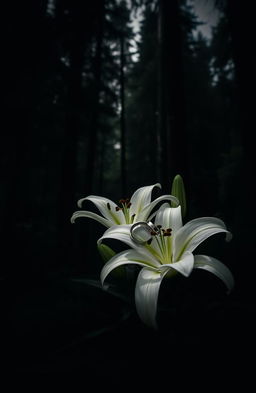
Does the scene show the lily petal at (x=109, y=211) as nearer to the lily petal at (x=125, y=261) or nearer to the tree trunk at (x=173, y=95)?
the lily petal at (x=125, y=261)

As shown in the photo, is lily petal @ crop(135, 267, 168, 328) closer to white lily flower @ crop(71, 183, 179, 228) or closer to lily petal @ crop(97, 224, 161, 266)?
lily petal @ crop(97, 224, 161, 266)

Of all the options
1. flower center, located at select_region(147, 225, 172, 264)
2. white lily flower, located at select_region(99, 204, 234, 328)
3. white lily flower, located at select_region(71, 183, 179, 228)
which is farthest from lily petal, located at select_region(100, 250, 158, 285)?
white lily flower, located at select_region(71, 183, 179, 228)

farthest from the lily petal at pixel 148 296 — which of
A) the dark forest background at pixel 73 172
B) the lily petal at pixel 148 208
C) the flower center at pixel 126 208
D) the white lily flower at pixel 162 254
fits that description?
the flower center at pixel 126 208

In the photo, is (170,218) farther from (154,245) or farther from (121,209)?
(121,209)

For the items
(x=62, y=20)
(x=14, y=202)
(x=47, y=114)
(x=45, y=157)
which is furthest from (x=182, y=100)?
(x=45, y=157)

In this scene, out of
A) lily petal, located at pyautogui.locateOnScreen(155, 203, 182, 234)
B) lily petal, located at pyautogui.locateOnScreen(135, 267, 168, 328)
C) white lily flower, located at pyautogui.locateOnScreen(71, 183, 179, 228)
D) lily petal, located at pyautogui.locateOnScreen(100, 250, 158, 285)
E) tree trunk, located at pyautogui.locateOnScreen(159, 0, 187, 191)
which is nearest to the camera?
lily petal, located at pyautogui.locateOnScreen(135, 267, 168, 328)

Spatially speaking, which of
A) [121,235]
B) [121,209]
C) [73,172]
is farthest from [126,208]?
[73,172]

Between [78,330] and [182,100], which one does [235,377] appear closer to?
[78,330]

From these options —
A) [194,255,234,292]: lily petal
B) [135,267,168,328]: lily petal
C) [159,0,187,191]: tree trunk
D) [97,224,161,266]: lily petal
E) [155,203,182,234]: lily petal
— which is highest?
[159,0,187,191]: tree trunk
